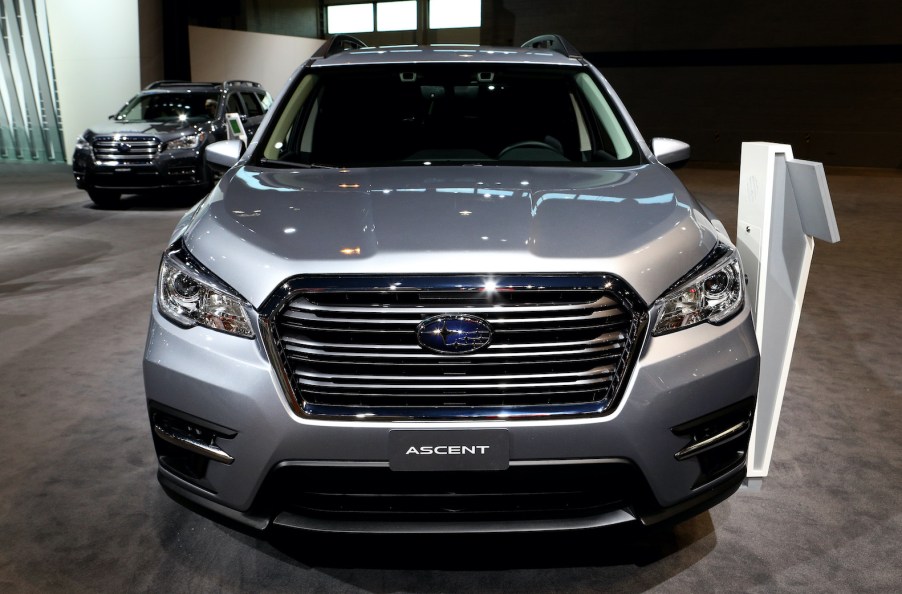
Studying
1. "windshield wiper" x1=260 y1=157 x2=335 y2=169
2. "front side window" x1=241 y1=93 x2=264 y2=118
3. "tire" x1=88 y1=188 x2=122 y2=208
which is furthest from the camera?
"front side window" x1=241 y1=93 x2=264 y2=118

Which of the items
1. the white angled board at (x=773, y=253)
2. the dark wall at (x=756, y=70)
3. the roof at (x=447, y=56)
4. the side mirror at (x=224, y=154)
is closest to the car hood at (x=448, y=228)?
the white angled board at (x=773, y=253)

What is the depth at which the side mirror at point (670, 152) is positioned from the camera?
3125mm

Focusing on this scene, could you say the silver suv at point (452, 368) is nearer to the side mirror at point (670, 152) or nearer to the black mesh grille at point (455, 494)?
the black mesh grille at point (455, 494)

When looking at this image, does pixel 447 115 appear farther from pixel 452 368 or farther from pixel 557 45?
pixel 452 368

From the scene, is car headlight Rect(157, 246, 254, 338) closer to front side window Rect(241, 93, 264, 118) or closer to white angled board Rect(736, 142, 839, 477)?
white angled board Rect(736, 142, 839, 477)

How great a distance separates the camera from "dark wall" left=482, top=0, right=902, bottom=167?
53.4ft

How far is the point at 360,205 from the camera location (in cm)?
228

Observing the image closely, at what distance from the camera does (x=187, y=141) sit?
1002cm

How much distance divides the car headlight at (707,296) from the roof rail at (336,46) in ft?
6.53

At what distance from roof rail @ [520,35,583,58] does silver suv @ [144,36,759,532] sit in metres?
1.55

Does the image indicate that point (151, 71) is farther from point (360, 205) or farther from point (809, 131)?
point (360, 205)

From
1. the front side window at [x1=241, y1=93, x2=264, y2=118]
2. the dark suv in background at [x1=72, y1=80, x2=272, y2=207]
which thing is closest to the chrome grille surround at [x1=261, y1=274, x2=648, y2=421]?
the dark suv in background at [x1=72, y1=80, x2=272, y2=207]

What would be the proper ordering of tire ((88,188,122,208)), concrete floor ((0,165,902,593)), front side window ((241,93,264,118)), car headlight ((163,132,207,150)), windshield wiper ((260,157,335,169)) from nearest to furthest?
concrete floor ((0,165,902,593))
windshield wiper ((260,157,335,169))
car headlight ((163,132,207,150))
tire ((88,188,122,208))
front side window ((241,93,264,118))

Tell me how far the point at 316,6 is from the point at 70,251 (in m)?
18.2
